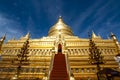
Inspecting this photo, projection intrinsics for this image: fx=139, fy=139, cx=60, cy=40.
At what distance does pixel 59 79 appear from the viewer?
617 inches

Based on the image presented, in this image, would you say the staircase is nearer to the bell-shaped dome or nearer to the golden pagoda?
the golden pagoda

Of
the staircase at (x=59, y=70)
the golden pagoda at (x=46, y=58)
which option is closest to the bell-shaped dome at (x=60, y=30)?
the golden pagoda at (x=46, y=58)

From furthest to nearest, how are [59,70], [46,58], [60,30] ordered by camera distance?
[60,30], [46,58], [59,70]

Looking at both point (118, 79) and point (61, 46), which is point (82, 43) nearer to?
point (61, 46)

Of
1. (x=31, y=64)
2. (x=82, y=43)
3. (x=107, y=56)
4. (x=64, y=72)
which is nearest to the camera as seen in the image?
(x=64, y=72)

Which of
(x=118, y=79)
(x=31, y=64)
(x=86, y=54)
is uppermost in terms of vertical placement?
(x=86, y=54)

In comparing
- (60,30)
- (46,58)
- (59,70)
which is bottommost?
(59,70)

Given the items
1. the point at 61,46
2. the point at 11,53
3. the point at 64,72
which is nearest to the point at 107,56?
the point at 61,46

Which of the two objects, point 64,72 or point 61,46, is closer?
point 64,72

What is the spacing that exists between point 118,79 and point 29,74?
14.0 meters

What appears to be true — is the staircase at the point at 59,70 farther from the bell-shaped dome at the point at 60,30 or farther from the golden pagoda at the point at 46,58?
the bell-shaped dome at the point at 60,30

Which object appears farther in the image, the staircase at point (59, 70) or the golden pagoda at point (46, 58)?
the golden pagoda at point (46, 58)

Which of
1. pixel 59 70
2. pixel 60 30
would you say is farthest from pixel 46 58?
pixel 60 30

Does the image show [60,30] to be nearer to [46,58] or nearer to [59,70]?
[46,58]
